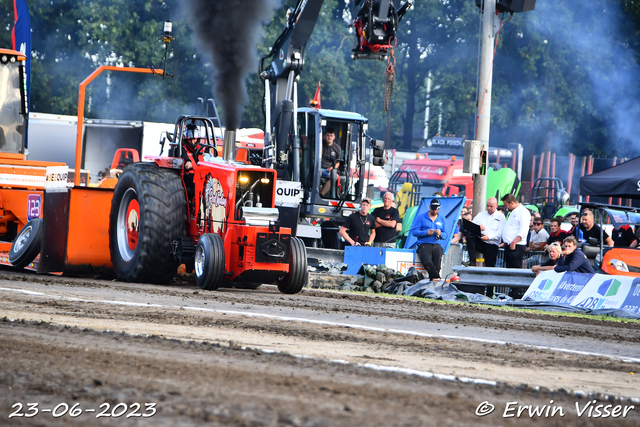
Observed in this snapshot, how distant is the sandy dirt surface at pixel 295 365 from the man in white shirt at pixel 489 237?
17.4 ft

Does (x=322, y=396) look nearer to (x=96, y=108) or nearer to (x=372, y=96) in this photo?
(x=96, y=108)

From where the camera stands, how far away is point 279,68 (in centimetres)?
1500

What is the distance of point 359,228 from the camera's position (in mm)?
14883

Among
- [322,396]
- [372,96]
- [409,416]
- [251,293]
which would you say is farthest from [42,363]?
[372,96]

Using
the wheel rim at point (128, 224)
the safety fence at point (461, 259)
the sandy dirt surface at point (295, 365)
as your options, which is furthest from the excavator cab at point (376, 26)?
the sandy dirt surface at point (295, 365)

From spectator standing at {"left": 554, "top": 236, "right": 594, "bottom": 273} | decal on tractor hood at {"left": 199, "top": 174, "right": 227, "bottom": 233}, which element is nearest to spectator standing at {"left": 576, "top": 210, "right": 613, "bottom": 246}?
spectator standing at {"left": 554, "top": 236, "right": 594, "bottom": 273}

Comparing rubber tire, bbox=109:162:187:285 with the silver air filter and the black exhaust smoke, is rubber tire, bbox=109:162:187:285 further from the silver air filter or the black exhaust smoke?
the black exhaust smoke

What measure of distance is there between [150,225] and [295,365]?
19.8 ft

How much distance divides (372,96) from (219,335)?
43.4m

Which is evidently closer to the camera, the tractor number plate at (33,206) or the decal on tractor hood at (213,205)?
the decal on tractor hood at (213,205)

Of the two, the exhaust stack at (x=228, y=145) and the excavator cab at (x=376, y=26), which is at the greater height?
the excavator cab at (x=376, y=26)

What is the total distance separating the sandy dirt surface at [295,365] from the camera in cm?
361

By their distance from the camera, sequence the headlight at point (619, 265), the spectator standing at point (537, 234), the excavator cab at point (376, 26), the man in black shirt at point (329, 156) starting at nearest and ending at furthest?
the headlight at point (619, 265) → the excavator cab at point (376, 26) → the spectator standing at point (537, 234) → the man in black shirt at point (329, 156)

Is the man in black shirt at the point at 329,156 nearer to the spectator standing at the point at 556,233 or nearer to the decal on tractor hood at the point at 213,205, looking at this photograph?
the spectator standing at the point at 556,233
